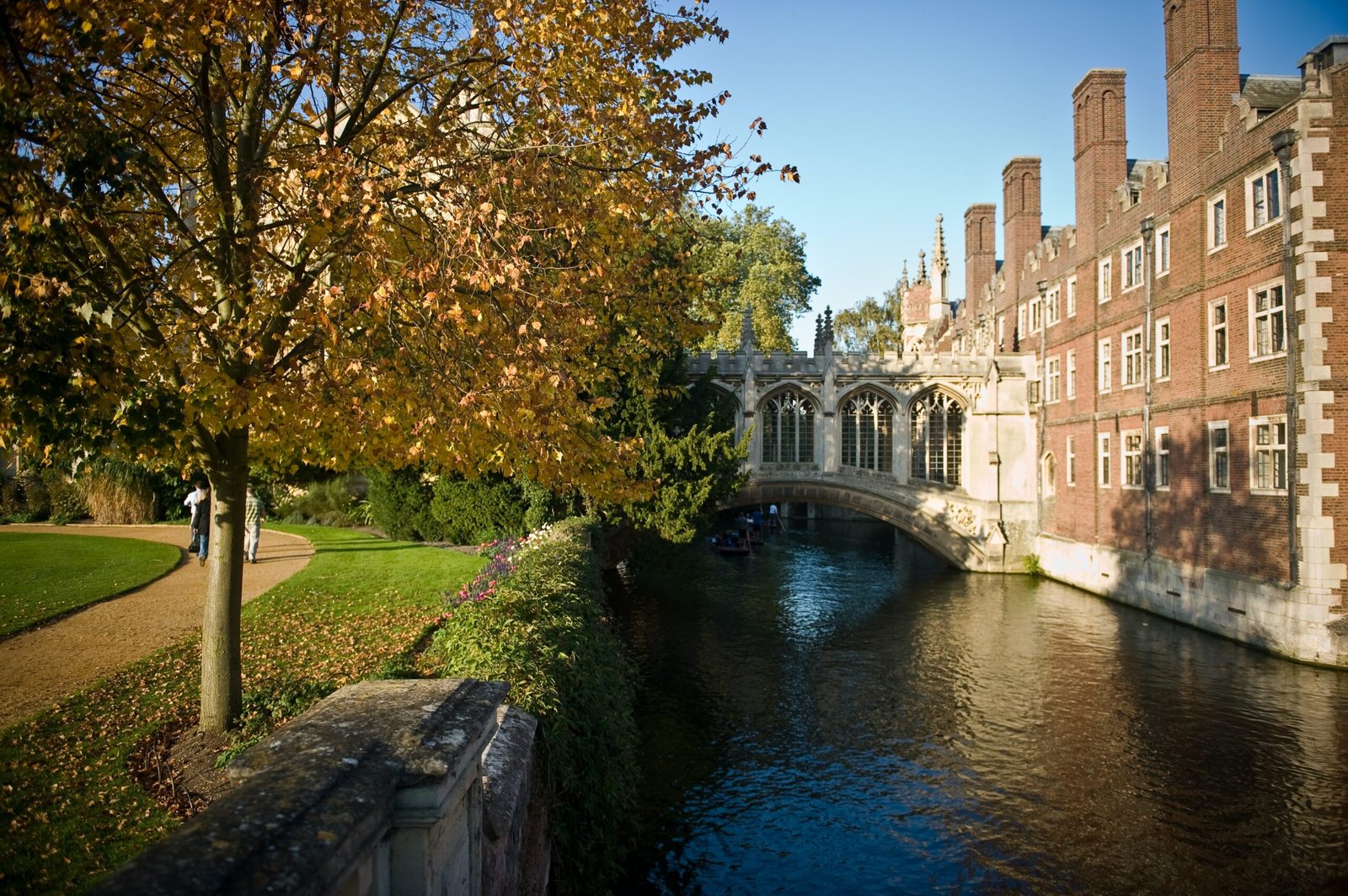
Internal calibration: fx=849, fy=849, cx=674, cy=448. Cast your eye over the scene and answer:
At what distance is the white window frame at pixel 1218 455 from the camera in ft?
68.4

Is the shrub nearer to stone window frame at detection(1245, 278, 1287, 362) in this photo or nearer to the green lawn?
the green lawn

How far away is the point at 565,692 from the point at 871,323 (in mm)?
69341

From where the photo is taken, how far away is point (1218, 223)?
71.2 feet

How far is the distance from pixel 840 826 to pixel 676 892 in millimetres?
2650

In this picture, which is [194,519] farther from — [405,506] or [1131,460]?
[1131,460]

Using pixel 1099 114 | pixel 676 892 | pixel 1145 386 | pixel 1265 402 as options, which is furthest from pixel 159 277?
pixel 1099 114

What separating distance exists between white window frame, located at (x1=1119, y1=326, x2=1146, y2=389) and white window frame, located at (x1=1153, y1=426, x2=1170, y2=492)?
2.01 m

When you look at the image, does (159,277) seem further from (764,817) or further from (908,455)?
(908,455)

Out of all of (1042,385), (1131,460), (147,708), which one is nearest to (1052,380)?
(1042,385)

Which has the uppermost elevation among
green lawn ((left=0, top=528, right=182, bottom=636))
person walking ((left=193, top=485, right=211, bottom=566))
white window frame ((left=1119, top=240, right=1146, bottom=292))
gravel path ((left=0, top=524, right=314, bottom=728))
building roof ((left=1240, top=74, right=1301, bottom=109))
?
building roof ((left=1240, top=74, right=1301, bottom=109))

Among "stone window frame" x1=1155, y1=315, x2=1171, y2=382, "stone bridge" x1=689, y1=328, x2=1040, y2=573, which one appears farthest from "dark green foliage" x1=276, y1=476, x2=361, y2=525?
"stone window frame" x1=1155, y1=315, x2=1171, y2=382

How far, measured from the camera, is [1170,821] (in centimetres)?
1112

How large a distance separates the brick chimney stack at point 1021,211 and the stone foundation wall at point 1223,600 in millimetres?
13645

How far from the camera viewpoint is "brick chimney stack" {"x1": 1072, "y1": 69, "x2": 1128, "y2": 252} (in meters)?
28.7
